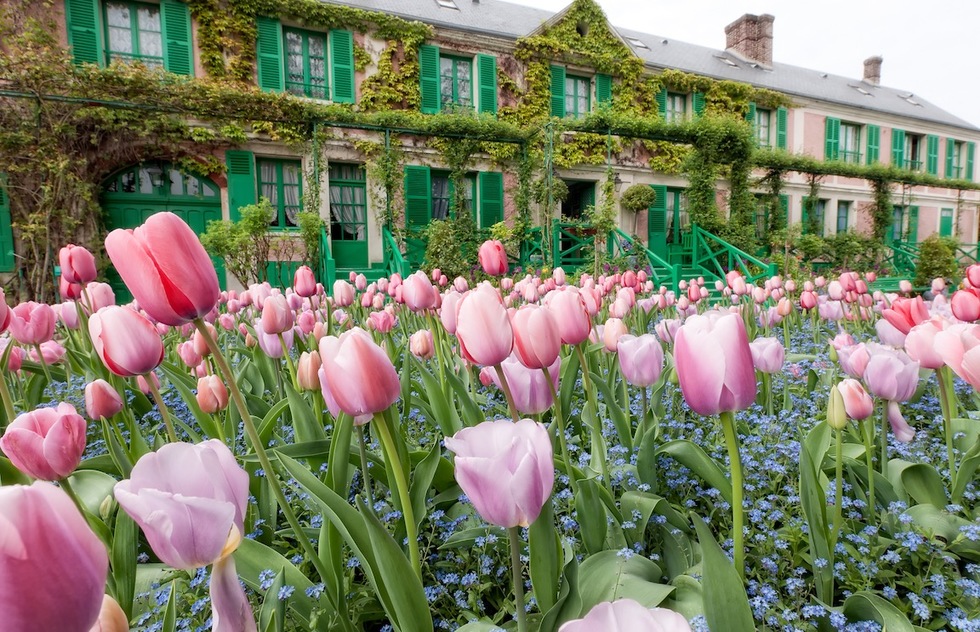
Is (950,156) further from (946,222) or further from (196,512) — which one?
(196,512)

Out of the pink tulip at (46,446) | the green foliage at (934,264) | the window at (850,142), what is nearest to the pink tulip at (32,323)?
the pink tulip at (46,446)

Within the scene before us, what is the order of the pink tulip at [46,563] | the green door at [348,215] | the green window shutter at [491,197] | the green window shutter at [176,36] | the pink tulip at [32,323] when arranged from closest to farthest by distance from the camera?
the pink tulip at [46,563], the pink tulip at [32,323], the green window shutter at [176,36], the green door at [348,215], the green window shutter at [491,197]

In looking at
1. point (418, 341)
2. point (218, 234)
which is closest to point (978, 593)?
point (418, 341)

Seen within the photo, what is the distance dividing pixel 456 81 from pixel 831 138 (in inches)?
509

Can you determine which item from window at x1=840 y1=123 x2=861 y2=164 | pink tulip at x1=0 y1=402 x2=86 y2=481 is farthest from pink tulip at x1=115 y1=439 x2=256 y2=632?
window at x1=840 y1=123 x2=861 y2=164

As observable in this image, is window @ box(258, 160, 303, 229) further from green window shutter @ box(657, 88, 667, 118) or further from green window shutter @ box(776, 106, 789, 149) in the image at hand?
green window shutter @ box(776, 106, 789, 149)

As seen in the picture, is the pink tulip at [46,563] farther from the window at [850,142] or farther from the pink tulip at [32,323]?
the window at [850,142]

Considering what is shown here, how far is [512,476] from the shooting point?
615 millimetres

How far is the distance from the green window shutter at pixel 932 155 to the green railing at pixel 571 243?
16665mm

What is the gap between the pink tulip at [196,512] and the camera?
0.51 meters

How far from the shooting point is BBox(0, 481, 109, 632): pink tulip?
12.5 inches

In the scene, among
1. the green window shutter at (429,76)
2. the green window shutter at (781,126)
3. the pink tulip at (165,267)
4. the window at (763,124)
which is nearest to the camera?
the pink tulip at (165,267)

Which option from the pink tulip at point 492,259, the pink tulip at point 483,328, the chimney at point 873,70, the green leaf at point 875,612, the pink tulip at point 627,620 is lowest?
the green leaf at point 875,612

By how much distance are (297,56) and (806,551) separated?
40.5 feet
